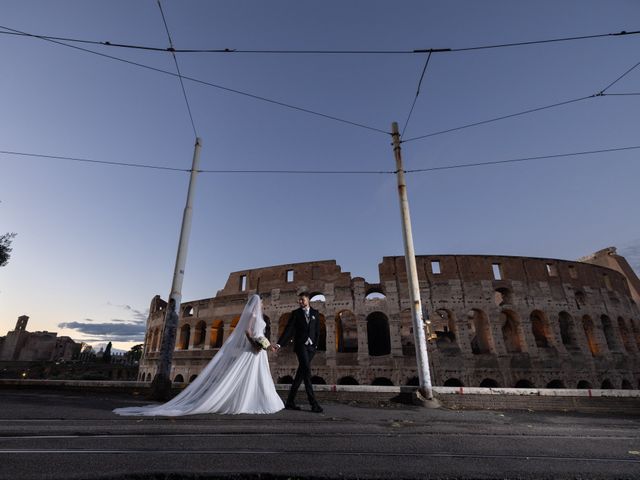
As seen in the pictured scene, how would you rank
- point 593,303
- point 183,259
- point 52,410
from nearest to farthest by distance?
point 52,410 → point 183,259 → point 593,303

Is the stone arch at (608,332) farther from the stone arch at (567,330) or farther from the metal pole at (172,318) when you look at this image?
the metal pole at (172,318)

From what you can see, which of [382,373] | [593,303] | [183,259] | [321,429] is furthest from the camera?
[593,303]

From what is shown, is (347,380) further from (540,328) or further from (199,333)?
(540,328)

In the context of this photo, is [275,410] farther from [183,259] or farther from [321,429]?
[183,259]

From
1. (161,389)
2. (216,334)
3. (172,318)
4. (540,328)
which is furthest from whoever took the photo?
(216,334)

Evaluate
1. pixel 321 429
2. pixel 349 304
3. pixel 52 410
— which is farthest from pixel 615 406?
pixel 349 304

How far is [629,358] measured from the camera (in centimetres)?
2102

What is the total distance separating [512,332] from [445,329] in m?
5.38

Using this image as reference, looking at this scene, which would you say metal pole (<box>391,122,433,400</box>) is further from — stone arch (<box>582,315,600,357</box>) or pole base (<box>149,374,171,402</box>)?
stone arch (<box>582,315,600,357</box>)

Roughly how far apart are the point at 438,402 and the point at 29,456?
6235 millimetres

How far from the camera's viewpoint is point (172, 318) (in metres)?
6.77

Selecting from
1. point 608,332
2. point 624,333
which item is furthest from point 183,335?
point 624,333

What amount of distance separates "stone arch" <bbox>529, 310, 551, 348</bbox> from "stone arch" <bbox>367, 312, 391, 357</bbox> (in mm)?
9694

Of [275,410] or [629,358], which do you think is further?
[629,358]
